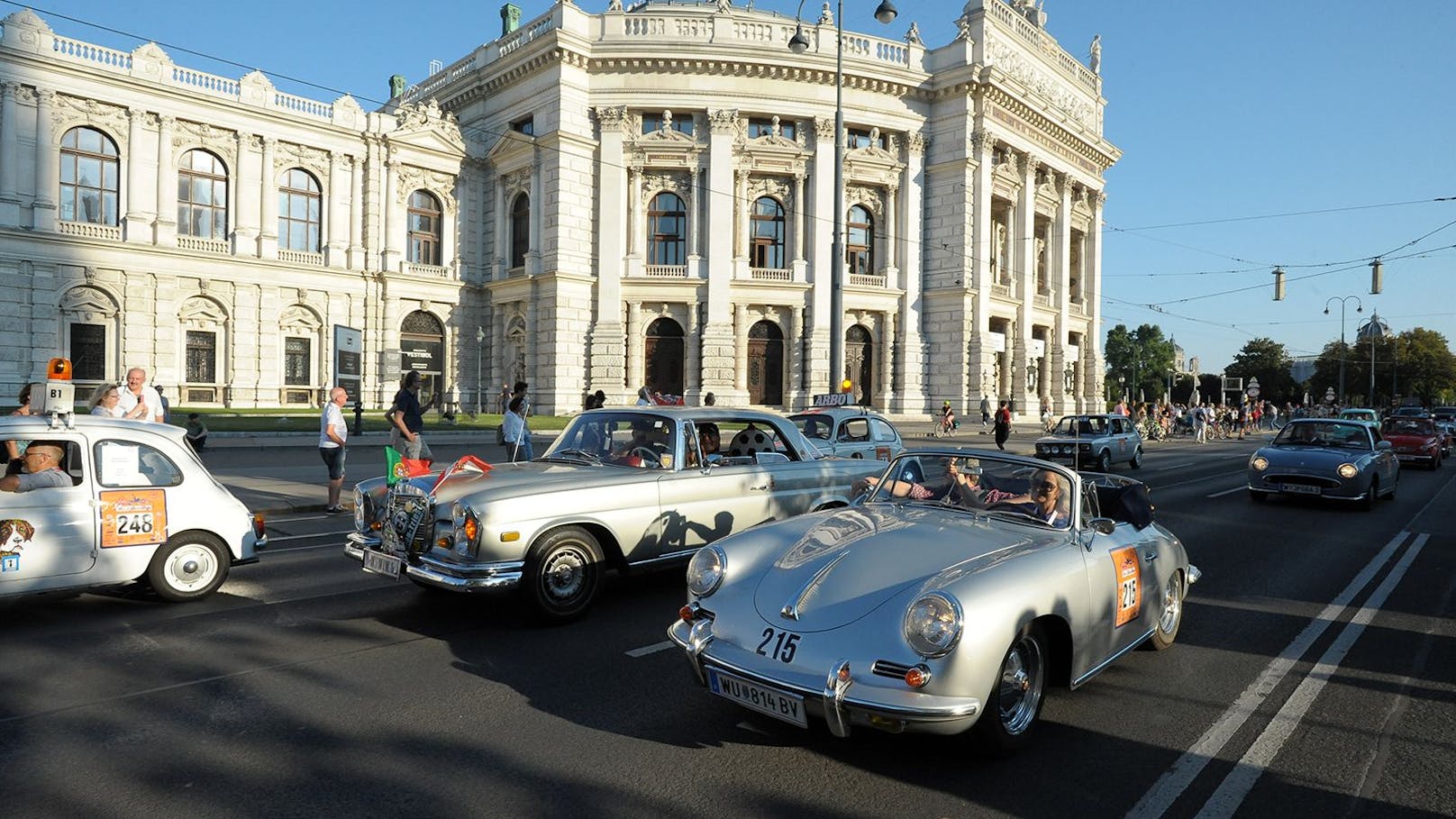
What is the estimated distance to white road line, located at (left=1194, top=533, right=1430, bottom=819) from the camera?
352 centimetres

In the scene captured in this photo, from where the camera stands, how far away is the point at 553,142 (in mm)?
35062

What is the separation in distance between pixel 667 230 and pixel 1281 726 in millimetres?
35167

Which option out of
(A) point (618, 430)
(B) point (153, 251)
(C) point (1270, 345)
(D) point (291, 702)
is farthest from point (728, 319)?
(C) point (1270, 345)

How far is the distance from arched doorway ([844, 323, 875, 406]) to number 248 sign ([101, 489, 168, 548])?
33531mm

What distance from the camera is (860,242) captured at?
39.7 metres

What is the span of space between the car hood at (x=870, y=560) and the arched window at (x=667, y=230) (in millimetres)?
33593

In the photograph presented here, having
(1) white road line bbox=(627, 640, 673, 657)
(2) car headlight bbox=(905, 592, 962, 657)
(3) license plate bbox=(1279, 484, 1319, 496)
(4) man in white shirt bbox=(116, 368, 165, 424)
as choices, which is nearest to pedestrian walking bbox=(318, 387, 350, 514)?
(4) man in white shirt bbox=(116, 368, 165, 424)

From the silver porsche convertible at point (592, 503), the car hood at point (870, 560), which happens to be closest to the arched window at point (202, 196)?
the silver porsche convertible at point (592, 503)

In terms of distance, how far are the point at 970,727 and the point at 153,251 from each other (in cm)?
3627

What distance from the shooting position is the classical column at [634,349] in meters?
36.4

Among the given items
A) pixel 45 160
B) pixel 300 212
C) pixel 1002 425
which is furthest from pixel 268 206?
pixel 1002 425

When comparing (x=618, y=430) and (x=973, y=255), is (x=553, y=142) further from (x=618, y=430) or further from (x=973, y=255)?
(x=618, y=430)

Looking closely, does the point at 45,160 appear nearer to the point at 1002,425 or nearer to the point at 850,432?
the point at 850,432

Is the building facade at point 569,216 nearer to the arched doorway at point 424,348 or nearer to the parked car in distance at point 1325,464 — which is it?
the arched doorway at point 424,348
